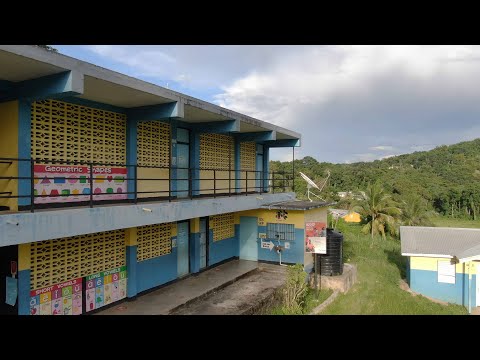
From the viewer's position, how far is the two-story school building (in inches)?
273

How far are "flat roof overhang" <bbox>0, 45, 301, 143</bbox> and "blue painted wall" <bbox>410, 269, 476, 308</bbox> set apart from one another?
1137cm

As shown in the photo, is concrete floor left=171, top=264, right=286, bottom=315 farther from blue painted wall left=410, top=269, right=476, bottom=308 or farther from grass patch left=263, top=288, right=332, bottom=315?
blue painted wall left=410, top=269, right=476, bottom=308

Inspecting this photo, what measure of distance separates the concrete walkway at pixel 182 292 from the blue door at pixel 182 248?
1.28 feet

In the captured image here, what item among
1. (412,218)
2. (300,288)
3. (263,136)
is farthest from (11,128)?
(412,218)

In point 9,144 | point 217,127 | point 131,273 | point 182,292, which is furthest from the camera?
point 217,127

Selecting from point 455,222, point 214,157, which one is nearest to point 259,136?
point 214,157

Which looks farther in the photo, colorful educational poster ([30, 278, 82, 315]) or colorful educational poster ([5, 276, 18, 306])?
colorful educational poster ([30, 278, 82, 315])

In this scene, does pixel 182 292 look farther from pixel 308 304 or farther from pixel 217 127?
pixel 217 127

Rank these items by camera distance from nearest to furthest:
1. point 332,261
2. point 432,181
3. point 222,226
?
point 332,261, point 222,226, point 432,181

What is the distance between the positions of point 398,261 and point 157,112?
1795 cm

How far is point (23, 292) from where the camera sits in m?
7.38

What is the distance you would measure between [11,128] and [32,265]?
292 cm

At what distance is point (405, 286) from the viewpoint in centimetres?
1664

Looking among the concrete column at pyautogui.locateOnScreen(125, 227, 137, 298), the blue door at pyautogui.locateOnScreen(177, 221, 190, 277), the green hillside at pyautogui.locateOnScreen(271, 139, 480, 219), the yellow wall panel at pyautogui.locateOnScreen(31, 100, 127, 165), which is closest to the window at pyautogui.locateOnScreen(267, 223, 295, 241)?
the blue door at pyautogui.locateOnScreen(177, 221, 190, 277)
